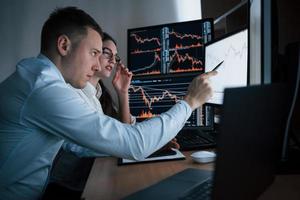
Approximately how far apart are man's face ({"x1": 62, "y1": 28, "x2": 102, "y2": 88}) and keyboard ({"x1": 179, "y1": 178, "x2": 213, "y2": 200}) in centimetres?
57

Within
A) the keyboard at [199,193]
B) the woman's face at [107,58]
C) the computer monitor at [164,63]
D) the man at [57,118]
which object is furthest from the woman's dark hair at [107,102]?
the keyboard at [199,193]

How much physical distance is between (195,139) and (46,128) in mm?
644

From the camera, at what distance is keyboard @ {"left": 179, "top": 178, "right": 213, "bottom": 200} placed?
628mm

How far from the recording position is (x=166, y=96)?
1656 mm

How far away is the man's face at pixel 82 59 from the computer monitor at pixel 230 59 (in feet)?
1.45

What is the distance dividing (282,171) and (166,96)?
92 cm

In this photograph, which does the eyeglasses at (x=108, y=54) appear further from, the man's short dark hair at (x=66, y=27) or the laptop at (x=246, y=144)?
the laptop at (x=246, y=144)

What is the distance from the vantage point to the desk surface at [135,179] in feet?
2.23

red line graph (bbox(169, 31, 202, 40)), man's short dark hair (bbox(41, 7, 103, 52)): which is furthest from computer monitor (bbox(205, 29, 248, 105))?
man's short dark hair (bbox(41, 7, 103, 52))

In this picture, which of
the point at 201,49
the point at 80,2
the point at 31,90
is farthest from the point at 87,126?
the point at 80,2

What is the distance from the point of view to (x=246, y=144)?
448 mm

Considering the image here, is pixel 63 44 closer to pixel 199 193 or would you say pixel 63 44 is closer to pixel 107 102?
pixel 199 193

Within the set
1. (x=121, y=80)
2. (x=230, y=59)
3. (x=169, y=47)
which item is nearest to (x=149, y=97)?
(x=121, y=80)

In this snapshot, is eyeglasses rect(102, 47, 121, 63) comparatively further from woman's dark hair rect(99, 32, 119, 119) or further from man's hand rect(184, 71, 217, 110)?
man's hand rect(184, 71, 217, 110)
